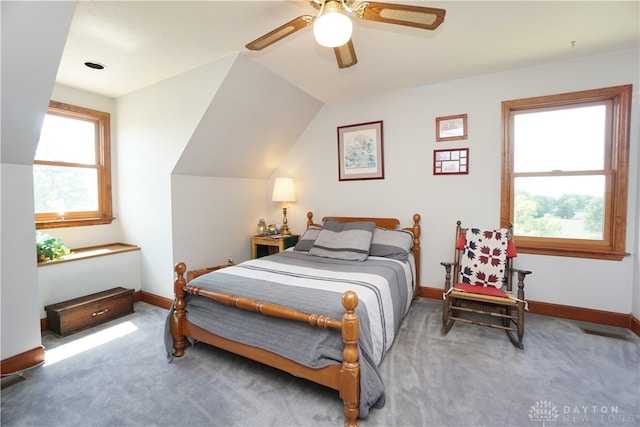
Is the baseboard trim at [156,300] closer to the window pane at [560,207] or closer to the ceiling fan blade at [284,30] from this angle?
the ceiling fan blade at [284,30]

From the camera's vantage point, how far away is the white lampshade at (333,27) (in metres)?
1.37

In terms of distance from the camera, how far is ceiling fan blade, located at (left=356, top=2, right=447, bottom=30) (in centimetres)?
139

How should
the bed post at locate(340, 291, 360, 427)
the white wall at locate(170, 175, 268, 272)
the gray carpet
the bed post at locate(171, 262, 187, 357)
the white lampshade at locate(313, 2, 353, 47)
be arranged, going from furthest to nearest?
the white wall at locate(170, 175, 268, 272) < the bed post at locate(171, 262, 187, 357) < the gray carpet < the bed post at locate(340, 291, 360, 427) < the white lampshade at locate(313, 2, 353, 47)

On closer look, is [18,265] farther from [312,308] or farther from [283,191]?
[283,191]

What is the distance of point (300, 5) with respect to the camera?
1808 mm

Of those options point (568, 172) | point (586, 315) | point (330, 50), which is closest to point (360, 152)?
point (330, 50)

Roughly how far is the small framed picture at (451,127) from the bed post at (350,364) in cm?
245

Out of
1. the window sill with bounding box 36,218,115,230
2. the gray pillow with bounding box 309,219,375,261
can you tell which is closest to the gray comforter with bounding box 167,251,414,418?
the gray pillow with bounding box 309,219,375,261

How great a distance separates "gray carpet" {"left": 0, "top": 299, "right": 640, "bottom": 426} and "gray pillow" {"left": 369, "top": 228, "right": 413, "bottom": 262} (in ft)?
2.69

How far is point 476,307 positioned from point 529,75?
92.7 inches

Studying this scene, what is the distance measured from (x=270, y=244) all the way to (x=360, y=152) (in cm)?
169

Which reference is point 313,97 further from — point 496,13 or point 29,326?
point 29,326

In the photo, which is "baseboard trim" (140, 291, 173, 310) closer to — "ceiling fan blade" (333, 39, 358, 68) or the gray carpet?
the gray carpet

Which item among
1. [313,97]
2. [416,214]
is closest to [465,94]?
[416,214]
